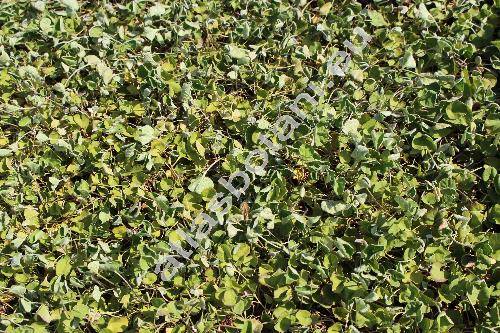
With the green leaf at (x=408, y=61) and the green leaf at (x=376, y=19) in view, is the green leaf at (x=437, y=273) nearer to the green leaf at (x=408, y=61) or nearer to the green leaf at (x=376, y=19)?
the green leaf at (x=408, y=61)

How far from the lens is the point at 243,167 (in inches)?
93.7

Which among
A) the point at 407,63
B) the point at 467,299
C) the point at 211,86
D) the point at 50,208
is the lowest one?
the point at 50,208

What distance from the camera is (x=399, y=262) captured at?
2.11m

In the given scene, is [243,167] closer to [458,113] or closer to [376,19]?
[458,113]

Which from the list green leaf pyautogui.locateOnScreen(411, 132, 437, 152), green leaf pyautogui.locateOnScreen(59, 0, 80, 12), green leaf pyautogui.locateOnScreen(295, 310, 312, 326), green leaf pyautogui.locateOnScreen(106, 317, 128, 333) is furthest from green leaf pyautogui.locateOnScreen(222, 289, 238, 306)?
green leaf pyautogui.locateOnScreen(59, 0, 80, 12)

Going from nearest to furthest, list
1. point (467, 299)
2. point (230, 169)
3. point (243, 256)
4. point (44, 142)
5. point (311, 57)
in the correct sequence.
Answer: point (467, 299), point (243, 256), point (230, 169), point (44, 142), point (311, 57)

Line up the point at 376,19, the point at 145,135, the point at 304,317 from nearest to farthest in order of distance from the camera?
the point at 304,317 < the point at 145,135 < the point at 376,19

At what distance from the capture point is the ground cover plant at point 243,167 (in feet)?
6.93

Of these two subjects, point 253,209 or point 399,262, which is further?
point 253,209

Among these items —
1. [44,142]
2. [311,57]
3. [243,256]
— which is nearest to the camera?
[243,256]

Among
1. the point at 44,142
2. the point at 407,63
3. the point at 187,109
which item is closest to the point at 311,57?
the point at 407,63

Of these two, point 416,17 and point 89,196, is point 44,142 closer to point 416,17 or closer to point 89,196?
point 89,196

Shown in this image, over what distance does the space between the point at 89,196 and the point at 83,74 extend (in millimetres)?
705

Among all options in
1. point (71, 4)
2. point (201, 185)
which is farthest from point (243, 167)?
point (71, 4)
